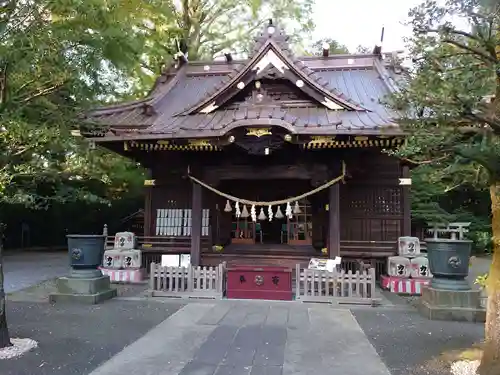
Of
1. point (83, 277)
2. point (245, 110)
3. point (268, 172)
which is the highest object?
point (245, 110)

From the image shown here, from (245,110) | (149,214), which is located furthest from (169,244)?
(245,110)

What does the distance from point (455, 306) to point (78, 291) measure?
7.54 meters

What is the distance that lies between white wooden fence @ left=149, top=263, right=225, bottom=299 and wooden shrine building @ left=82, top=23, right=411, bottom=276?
1646mm

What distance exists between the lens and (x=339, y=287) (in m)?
9.27

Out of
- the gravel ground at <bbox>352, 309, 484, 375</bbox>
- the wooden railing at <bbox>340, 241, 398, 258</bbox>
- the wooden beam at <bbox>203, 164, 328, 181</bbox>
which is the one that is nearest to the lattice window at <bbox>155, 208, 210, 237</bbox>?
the wooden beam at <bbox>203, 164, 328, 181</bbox>

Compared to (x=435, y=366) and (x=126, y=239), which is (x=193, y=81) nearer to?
(x=126, y=239)

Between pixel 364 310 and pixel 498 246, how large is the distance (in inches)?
153

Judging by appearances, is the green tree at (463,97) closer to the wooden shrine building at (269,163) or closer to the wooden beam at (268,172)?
the wooden shrine building at (269,163)

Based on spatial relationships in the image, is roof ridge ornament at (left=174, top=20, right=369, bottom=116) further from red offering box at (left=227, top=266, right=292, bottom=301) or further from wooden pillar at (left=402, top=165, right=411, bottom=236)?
red offering box at (left=227, top=266, right=292, bottom=301)

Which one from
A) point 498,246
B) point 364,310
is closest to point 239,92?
point 364,310

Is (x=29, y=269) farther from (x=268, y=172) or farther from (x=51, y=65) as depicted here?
(x=51, y=65)

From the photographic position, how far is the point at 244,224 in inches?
534

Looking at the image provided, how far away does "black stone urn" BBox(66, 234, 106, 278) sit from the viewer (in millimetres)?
9023

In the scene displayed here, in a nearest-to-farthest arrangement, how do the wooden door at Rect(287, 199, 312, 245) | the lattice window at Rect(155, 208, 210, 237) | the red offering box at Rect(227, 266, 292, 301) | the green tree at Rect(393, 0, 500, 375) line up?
1. the green tree at Rect(393, 0, 500, 375)
2. the red offering box at Rect(227, 266, 292, 301)
3. the lattice window at Rect(155, 208, 210, 237)
4. the wooden door at Rect(287, 199, 312, 245)
